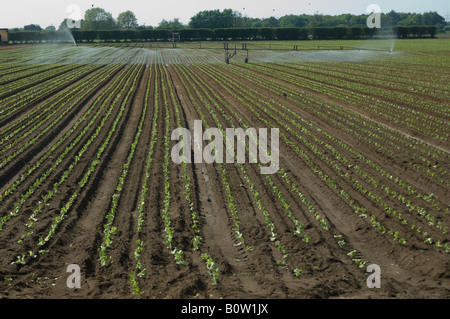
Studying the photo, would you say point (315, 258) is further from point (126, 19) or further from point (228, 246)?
point (126, 19)

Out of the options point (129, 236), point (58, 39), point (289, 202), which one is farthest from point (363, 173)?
point (58, 39)

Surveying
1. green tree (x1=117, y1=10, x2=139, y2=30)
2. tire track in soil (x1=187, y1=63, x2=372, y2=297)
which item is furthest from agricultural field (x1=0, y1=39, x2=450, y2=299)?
green tree (x1=117, y1=10, x2=139, y2=30)

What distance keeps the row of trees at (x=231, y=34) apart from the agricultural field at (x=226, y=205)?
81.2 m

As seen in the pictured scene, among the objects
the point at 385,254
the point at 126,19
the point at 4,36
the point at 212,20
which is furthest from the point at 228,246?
the point at 126,19

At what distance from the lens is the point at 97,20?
128m

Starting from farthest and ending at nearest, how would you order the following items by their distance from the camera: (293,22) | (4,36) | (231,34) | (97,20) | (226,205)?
(293,22) → (97,20) → (231,34) → (4,36) → (226,205)

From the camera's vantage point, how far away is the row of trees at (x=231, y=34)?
99.9 meters

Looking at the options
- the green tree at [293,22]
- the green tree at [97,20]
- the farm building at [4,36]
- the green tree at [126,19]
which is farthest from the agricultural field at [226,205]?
the green tree at [293,22]

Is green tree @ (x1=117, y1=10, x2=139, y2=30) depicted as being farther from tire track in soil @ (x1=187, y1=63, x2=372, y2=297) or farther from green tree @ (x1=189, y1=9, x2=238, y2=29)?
tire track in soil @ (x1=187, y1=63, x2=372, y2=297)

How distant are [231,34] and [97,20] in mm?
48352

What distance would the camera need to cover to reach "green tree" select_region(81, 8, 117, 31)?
127 metres

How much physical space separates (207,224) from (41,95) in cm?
2211

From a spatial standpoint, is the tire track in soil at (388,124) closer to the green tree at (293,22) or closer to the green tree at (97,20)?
the green tree at (97,20)

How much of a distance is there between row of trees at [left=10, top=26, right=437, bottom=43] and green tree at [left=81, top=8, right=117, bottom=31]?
25.5 m
